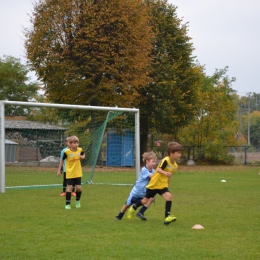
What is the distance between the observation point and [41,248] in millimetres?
7555

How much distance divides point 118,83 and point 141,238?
913 inches

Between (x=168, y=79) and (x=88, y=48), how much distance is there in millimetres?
9006

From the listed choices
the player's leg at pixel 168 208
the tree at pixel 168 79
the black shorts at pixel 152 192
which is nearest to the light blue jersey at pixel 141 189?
the black shorts at pixel 152 192

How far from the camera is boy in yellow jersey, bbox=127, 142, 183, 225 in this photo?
32.7 feet

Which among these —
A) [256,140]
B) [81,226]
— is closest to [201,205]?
[81,226]

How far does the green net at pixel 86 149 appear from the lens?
21.4m

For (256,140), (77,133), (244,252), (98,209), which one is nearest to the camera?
(244,252)

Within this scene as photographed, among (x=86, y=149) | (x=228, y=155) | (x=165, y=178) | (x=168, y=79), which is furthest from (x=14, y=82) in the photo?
(x=165, y=178)

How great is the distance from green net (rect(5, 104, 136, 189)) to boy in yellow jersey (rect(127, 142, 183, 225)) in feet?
31.4

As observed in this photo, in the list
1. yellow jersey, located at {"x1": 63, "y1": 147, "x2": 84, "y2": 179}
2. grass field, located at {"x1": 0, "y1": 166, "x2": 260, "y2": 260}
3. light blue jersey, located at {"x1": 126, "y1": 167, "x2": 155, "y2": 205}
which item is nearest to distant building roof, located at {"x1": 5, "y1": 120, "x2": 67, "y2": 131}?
grass field, located at {"x1": 0, "y1": 166, "x2": 260, "y2": 260}

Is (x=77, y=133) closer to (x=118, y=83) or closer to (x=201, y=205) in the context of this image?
(x=118, y=83)

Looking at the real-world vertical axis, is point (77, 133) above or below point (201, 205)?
above

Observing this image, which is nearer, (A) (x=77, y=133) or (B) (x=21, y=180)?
(B) (x=21, y=180)

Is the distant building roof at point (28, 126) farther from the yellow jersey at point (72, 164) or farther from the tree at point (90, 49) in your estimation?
the yellow jersey at point (72, 164)
